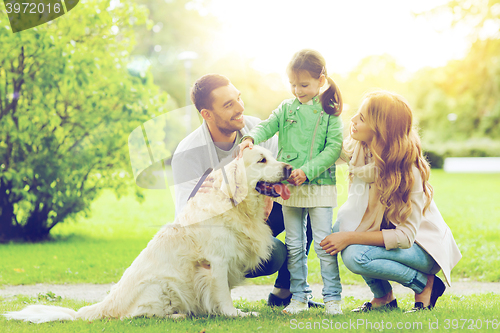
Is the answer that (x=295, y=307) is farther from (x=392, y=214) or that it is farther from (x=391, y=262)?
(x=392, y=214)

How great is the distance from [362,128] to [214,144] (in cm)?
149

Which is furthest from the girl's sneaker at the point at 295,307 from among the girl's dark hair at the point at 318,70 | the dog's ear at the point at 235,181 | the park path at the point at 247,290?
the girl's dark hair at the point at 318,70

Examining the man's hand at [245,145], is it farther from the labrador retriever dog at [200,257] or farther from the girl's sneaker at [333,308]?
the girl's sneaker at [333,308]

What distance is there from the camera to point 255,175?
3541 millimetres

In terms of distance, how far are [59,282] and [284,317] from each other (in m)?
3.29

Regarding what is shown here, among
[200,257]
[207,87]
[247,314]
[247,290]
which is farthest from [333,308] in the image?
[207,87]

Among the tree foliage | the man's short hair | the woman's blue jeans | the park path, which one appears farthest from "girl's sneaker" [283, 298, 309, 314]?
the tree foliage

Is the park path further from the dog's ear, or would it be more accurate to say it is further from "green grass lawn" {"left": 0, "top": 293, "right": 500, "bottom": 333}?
the dog's ear

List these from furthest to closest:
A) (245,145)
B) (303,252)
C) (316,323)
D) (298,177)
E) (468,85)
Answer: (468,85) < (303,252) < (245,145) < (298,177) < (316,323)

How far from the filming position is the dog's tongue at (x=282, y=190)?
11.5ft

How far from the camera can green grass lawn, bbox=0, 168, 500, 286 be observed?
5.45 metres

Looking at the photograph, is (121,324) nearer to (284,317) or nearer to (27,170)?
(284,317)

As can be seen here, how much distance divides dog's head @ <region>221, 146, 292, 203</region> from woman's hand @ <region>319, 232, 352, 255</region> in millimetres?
477

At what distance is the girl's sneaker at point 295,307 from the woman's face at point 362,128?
1481 millimetres
